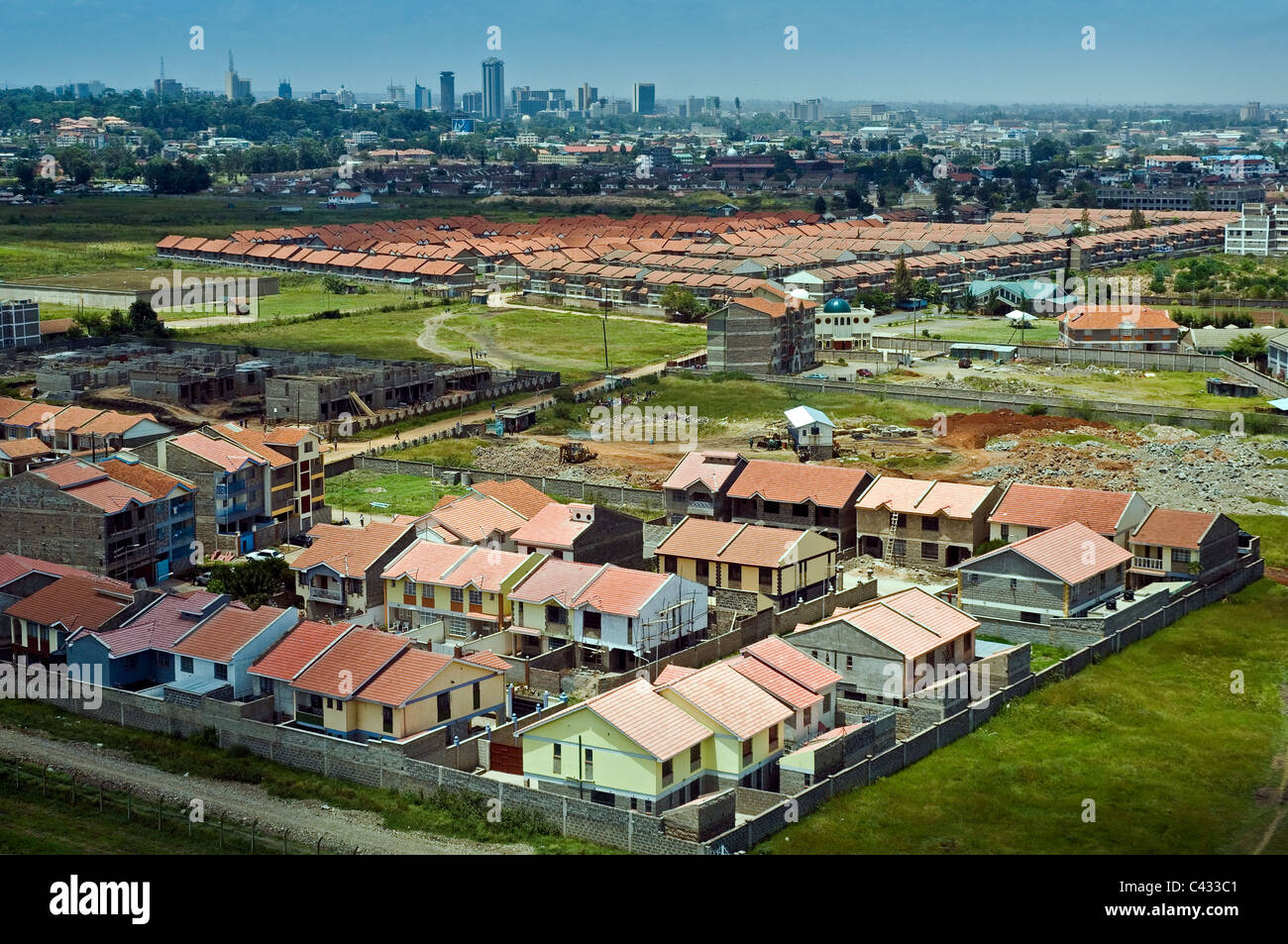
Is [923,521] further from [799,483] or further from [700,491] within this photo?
[700,491]

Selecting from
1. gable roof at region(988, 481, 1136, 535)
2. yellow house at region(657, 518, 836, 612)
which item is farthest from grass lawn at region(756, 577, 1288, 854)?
yellow house at region(657, 518, 836, 612)

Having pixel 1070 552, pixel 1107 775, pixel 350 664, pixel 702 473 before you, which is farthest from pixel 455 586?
pixel 1107 775

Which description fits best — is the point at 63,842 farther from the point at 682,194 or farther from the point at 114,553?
the point at 682,194

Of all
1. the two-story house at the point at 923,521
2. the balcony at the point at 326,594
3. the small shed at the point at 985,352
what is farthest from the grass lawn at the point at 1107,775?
the small shed at the point at 985,352

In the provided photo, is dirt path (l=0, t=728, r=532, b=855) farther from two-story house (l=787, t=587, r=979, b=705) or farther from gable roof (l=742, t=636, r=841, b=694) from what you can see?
two-story house (l=787, t=587, r=979, b=705)

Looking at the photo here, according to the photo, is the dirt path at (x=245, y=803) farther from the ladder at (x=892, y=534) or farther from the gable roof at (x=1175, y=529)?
the gable roof at (x=1175, y=529)
